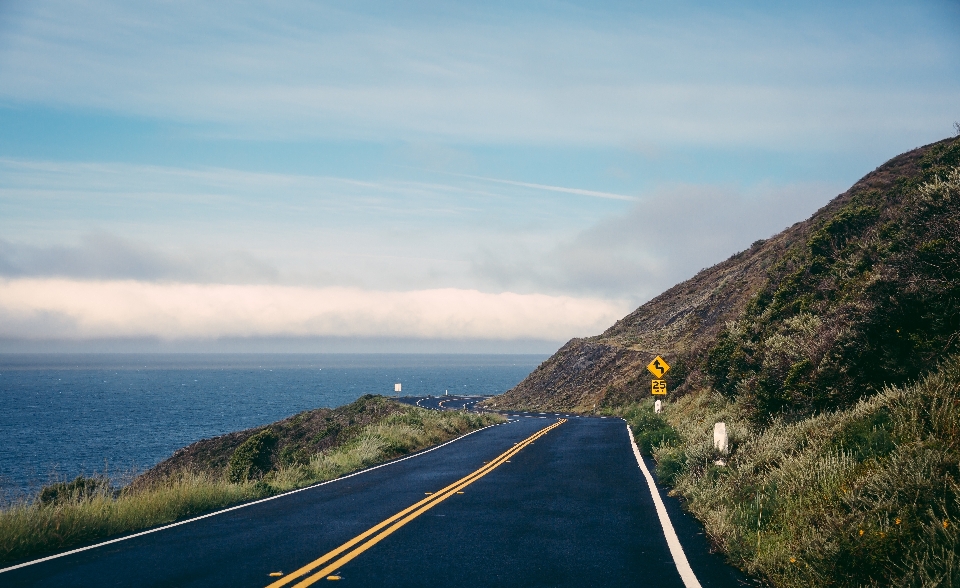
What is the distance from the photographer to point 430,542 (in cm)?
856

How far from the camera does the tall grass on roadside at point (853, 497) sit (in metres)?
6.07

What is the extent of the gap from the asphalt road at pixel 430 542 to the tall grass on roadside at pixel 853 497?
23.0 inches

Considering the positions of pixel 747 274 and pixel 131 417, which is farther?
pixel 131 417

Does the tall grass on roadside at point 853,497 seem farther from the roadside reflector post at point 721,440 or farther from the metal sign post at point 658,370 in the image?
the metal sign post at point 658,370

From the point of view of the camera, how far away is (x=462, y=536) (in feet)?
29.4

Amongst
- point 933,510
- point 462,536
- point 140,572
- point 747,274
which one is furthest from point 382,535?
point 747,274

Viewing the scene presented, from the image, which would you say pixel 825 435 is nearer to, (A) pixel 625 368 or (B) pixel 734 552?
(B) pixel 734 552

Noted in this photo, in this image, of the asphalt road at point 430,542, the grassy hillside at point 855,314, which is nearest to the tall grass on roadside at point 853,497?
the asphalt road at point 430,542

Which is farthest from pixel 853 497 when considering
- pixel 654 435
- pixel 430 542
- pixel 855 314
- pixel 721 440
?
pixel 654 435

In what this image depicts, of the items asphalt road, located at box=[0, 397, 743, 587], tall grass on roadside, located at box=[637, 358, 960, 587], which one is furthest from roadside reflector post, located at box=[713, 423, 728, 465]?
asphalt road, located at box=[0, 397, 743, 587]

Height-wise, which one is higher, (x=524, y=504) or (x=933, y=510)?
(x=933, y=510)

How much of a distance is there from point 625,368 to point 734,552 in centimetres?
5281

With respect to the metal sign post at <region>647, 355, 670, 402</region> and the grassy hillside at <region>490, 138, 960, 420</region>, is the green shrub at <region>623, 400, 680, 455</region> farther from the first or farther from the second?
the metal sign post at <region>647, 355, 670, 402</region>

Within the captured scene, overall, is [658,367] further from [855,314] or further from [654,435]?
[855,314]
